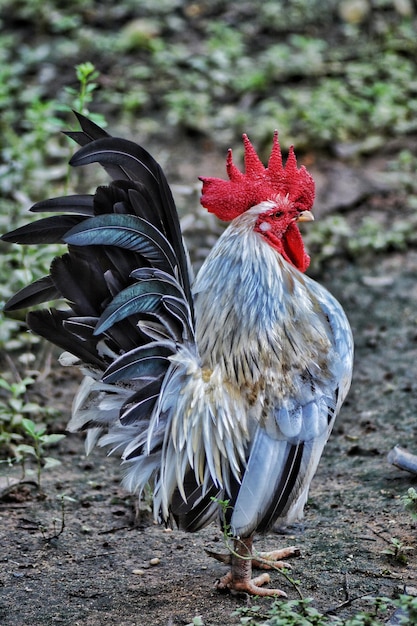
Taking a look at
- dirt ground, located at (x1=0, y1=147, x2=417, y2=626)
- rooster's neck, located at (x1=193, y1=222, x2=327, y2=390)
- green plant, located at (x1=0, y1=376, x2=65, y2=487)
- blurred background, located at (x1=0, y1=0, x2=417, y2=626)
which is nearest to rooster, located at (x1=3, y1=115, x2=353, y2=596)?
rooster's neck, located at (x1=193, y1=222, x2=327, y2=390)

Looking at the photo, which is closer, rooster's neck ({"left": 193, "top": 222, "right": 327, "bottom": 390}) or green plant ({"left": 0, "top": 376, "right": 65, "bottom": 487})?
rooster's neck ({"left": 193, "top": 222, "right": 327, "bottom": 390})

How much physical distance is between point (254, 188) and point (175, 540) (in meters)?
1.81

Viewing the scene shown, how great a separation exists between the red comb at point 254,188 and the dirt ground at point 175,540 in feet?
5.32

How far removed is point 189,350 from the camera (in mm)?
3670

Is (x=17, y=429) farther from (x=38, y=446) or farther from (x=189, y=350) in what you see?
(x=189, y=350)

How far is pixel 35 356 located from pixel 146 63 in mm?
5187

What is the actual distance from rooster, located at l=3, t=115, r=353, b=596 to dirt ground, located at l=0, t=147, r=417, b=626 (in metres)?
0.32

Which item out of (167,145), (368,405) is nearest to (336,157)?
(167,145)

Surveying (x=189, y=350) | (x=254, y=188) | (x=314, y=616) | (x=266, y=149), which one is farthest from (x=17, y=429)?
(x=266, y=149)

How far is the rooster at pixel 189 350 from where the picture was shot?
351 centimetres

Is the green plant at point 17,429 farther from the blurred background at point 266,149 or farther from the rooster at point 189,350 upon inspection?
the rooster at point 189,350

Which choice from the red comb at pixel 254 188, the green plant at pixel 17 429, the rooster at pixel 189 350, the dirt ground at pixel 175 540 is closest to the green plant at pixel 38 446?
the green plant at pixel 17 429

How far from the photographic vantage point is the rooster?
11.5ft

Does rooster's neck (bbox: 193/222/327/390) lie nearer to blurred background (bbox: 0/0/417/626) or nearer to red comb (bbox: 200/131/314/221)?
red comb (bbox: 200/131/314/221)
